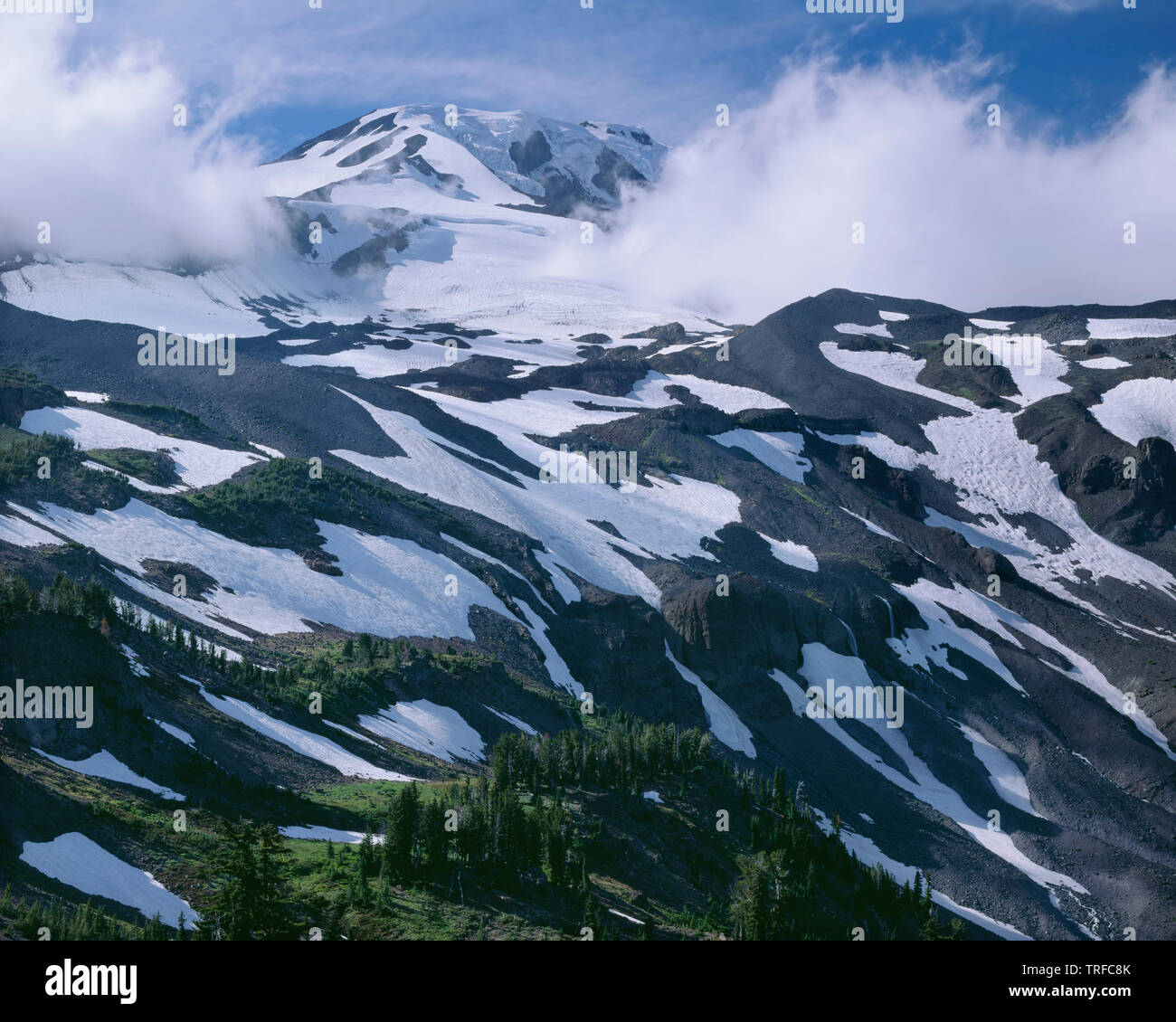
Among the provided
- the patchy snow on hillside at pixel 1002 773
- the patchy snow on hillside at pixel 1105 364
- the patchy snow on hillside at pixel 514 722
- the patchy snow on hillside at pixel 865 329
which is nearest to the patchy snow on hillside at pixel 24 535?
the patchy snow on hillside at pixel 514 722

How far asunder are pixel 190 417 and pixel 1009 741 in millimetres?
62520

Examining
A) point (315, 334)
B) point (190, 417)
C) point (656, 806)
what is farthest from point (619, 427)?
point (656, 806)

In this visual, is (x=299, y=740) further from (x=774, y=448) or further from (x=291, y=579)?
(x=774, y=448)

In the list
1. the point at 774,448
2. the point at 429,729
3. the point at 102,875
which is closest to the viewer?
the point at 102,875

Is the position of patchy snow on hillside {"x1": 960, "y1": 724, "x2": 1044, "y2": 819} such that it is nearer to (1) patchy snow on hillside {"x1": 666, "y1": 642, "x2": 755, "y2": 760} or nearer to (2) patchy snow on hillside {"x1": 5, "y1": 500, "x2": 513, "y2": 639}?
(1) patchy snow on hillside {"x1": 666, "y1": 642, "x2": 755, "y2": 760}

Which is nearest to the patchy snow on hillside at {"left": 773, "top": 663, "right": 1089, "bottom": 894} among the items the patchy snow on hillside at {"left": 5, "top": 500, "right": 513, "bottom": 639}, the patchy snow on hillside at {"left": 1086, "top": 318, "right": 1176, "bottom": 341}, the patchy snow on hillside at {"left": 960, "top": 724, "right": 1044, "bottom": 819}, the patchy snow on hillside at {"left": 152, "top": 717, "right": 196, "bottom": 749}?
the patchy snow on hillside at {"left": 960, "top": 724, "right": 1044, "bottom": 819}

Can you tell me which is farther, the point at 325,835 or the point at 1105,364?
the point at 1105,364

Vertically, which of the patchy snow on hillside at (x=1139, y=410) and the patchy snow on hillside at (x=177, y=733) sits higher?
the patchy snow on hillside at (x=1139, y=410)

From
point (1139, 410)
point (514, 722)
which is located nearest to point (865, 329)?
point (1139, 410)

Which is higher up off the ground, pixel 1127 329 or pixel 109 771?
pixel 1127 329

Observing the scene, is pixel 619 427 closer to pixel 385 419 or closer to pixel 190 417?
pixel 385 419

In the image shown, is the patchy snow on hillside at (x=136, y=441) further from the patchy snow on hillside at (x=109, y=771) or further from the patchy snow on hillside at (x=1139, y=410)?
the patchy snow on hillside at (x=1139, y=410)

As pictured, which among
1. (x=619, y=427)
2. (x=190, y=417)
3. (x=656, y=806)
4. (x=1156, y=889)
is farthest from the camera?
(x=619, y=427)
